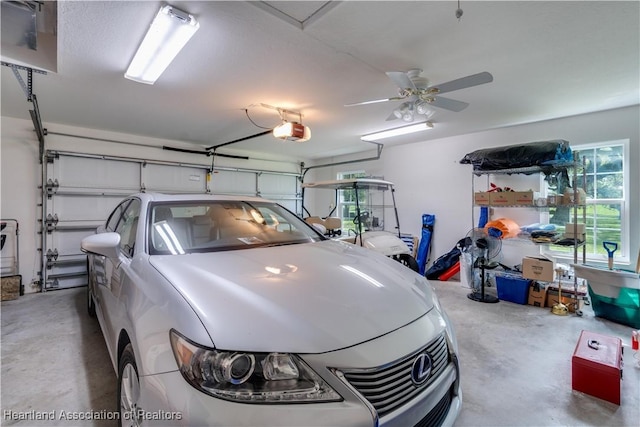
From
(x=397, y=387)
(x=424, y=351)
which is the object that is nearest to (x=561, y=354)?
(x=424, y=351)

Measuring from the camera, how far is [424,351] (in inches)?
46.2

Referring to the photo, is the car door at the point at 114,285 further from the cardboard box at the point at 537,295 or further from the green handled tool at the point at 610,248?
the green handled tool at the point at 610,248

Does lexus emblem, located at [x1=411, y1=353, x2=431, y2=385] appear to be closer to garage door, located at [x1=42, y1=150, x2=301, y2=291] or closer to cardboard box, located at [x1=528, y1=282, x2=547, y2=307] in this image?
cardboard box, located at [x1=528, y1=282, x2=547, y2=307]

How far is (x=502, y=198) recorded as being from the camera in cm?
436

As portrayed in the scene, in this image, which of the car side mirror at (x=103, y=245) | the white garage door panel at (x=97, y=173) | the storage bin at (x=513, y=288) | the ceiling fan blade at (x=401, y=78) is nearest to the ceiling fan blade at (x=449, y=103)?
the ceiling fan blade at (x=401, y=78)

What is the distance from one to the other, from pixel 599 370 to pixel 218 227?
291 cm

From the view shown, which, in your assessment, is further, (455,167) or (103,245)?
(455,167)

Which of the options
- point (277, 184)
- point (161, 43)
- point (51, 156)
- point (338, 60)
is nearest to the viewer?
point (161, 43)

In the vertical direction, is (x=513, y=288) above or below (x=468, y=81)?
below

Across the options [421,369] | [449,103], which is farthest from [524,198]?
[421,369]

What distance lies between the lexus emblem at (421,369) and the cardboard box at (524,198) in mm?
3959

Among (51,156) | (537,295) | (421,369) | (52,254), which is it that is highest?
(51,156)

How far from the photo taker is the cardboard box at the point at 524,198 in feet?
13.5

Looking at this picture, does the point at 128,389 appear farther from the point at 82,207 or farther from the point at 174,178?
the point at 174,178
